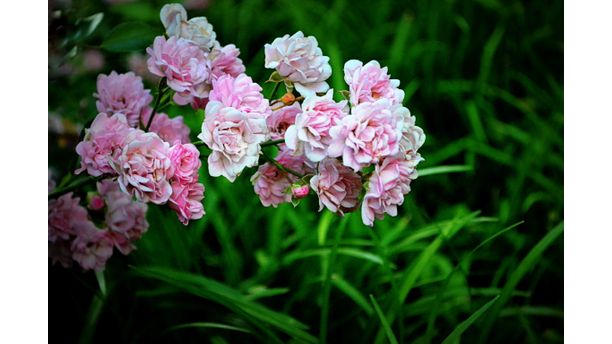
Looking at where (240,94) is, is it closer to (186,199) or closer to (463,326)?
(186,199)

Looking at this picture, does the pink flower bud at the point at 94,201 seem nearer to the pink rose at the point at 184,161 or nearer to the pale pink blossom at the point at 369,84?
the pink rose at the point at 184,161

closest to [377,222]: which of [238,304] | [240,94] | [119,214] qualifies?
[238,304]

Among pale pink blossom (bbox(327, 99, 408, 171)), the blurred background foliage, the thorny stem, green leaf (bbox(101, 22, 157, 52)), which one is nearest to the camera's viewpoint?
pale pink blossom (bbox(327, 99, 408, 171))

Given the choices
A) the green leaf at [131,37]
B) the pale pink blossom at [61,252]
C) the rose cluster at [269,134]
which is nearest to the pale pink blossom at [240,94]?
the rose cluster at [269,134]

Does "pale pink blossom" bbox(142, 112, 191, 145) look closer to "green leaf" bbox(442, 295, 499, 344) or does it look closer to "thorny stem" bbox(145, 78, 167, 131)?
"thorny stem" bbox(145, 78, 167, 131)

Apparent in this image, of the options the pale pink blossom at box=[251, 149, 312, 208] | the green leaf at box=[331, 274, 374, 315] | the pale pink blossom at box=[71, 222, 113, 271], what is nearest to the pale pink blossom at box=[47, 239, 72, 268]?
the pale pink blossom at box=[71, 222, 113, 271]
